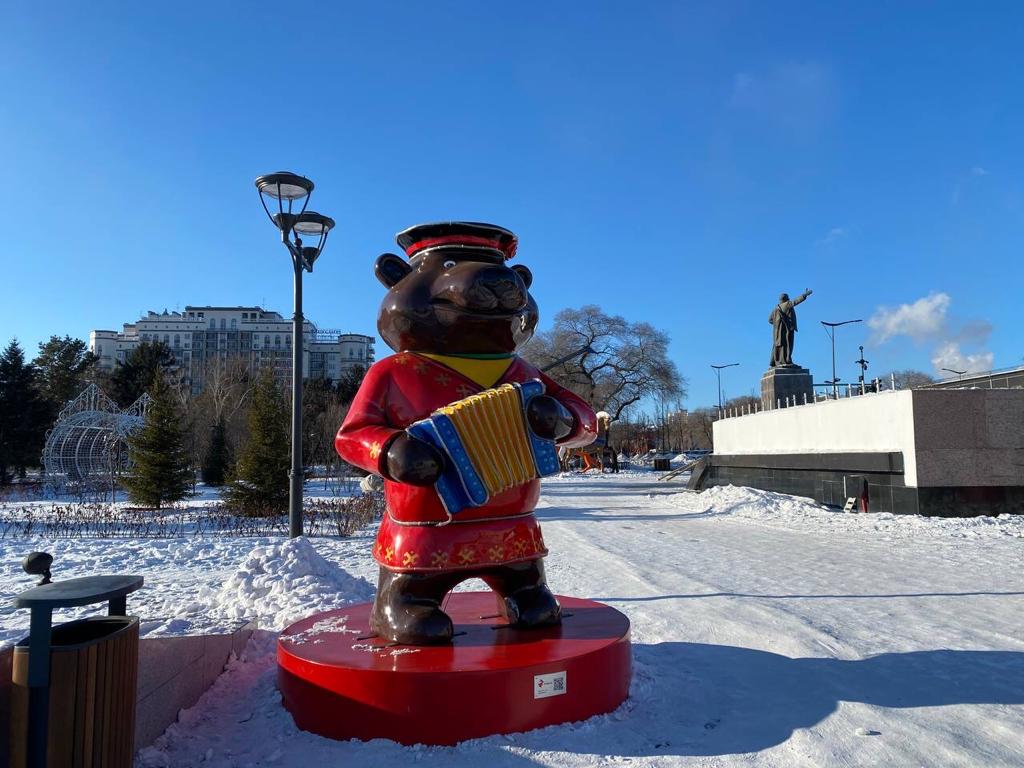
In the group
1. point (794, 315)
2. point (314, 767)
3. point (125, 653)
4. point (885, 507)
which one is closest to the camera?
point (125, 653)

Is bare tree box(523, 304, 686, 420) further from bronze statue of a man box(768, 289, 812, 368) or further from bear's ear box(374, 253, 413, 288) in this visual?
bear's ear box(374, 253, 413, 288)

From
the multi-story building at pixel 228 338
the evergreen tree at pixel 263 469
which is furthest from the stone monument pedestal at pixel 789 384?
the multi-story building at pixel 228 338

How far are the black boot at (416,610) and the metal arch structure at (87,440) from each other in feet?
76.6

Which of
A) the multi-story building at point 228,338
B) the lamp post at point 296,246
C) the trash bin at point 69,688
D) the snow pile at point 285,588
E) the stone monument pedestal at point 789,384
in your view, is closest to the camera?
the trash bin at point 69,688

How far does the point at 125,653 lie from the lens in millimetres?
2793

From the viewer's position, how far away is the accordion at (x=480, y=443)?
356cm

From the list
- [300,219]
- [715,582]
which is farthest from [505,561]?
[300,219]

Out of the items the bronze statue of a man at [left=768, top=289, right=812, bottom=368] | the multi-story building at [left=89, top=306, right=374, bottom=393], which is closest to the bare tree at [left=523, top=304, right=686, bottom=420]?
the bronze statue of a man at [left=768, top=289, right=812, bottom=368]

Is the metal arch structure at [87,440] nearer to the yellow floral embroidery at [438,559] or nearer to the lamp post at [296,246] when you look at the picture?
the lamp post at [296,246]

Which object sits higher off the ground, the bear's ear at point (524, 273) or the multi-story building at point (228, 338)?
the multi-story building at point (228, 338)

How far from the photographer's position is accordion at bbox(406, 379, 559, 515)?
356cm

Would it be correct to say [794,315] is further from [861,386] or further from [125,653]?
[125,653]

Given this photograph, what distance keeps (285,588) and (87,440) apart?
89.5ft

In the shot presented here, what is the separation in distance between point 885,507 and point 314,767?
14637mm
